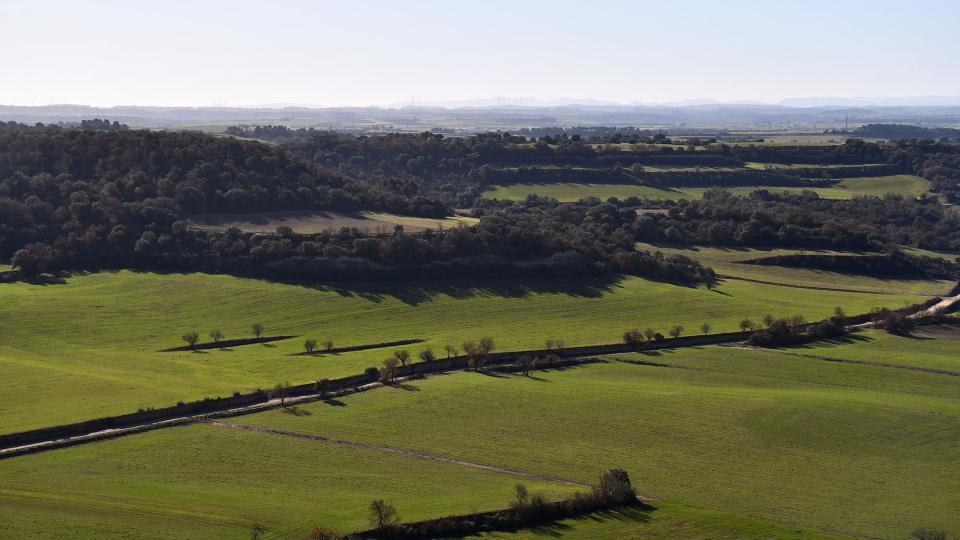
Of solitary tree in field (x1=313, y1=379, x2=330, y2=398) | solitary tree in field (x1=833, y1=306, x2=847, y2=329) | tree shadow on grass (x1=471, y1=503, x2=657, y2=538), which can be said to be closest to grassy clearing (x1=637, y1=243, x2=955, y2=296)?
solitary tree in field (x1=833, y1=306, x2=847, y2=329)

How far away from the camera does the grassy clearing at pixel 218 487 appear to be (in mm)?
49719

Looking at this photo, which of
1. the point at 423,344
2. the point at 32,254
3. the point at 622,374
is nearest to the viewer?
the point at 622,374

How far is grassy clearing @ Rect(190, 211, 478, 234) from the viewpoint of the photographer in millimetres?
124312

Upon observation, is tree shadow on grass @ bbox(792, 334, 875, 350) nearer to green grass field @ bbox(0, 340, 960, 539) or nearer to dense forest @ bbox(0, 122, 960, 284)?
green grass field @ bbox(0, 340, 960, 539)

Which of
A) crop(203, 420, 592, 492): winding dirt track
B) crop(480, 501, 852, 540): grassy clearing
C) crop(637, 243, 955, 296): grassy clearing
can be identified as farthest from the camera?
crop(637, 243, 955, 296): grassy clearing

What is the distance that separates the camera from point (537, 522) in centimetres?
5259

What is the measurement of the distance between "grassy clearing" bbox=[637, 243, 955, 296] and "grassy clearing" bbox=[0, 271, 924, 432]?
496cm

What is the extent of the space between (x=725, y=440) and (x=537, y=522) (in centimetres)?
1944

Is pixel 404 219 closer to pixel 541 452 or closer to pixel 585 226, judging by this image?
pixel 585 226

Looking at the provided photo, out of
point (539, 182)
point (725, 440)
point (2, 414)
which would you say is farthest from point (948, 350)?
point (539, 182)

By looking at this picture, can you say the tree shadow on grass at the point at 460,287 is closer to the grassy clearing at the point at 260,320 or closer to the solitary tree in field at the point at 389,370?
the grassy clearing at the point at 260,320

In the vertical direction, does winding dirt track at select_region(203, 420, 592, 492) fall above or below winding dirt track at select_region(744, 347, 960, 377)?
above

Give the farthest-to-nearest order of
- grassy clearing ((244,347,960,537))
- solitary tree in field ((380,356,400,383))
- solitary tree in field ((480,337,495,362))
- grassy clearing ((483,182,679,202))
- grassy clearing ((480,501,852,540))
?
grassy clearing ((483,182,679,202)), solitary tree in field ((480,337,495,362)), solitary tree in field ((380,356,400,383)), grassy clearing ((244,347,960,537)), grassy clearing ((480,501,852,540))

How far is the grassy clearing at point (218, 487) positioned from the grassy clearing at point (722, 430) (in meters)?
4.58
